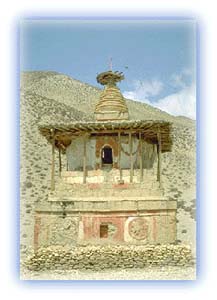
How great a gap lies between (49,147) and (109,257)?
1519 centimetres

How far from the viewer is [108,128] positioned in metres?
17.5

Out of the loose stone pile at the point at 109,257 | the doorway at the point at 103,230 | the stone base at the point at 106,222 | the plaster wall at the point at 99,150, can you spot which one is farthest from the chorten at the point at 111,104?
the loose stone pile at the point at 109,257

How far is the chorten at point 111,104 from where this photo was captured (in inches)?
736

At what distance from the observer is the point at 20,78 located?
1408 centimetres

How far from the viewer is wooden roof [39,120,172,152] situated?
56.4 feet

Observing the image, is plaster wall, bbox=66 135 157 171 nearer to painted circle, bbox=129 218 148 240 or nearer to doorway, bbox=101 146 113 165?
doorway, bbox=101 146 113 165

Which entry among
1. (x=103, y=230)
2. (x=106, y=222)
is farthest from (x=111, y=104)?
(x=103, y=230)

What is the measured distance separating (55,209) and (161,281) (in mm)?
4184

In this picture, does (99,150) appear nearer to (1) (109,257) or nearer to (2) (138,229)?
(2) (138,229)

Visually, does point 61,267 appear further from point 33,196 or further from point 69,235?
point 33,196

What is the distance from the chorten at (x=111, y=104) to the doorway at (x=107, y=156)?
100 cm

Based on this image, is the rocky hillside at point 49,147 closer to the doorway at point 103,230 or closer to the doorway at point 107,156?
the doorway at point 107,156

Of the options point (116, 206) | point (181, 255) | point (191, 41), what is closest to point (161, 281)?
point (181, 255)

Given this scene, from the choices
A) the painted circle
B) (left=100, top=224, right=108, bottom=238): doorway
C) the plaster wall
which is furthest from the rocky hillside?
(left=100, top=224, right=108, bottom=238): doorway
